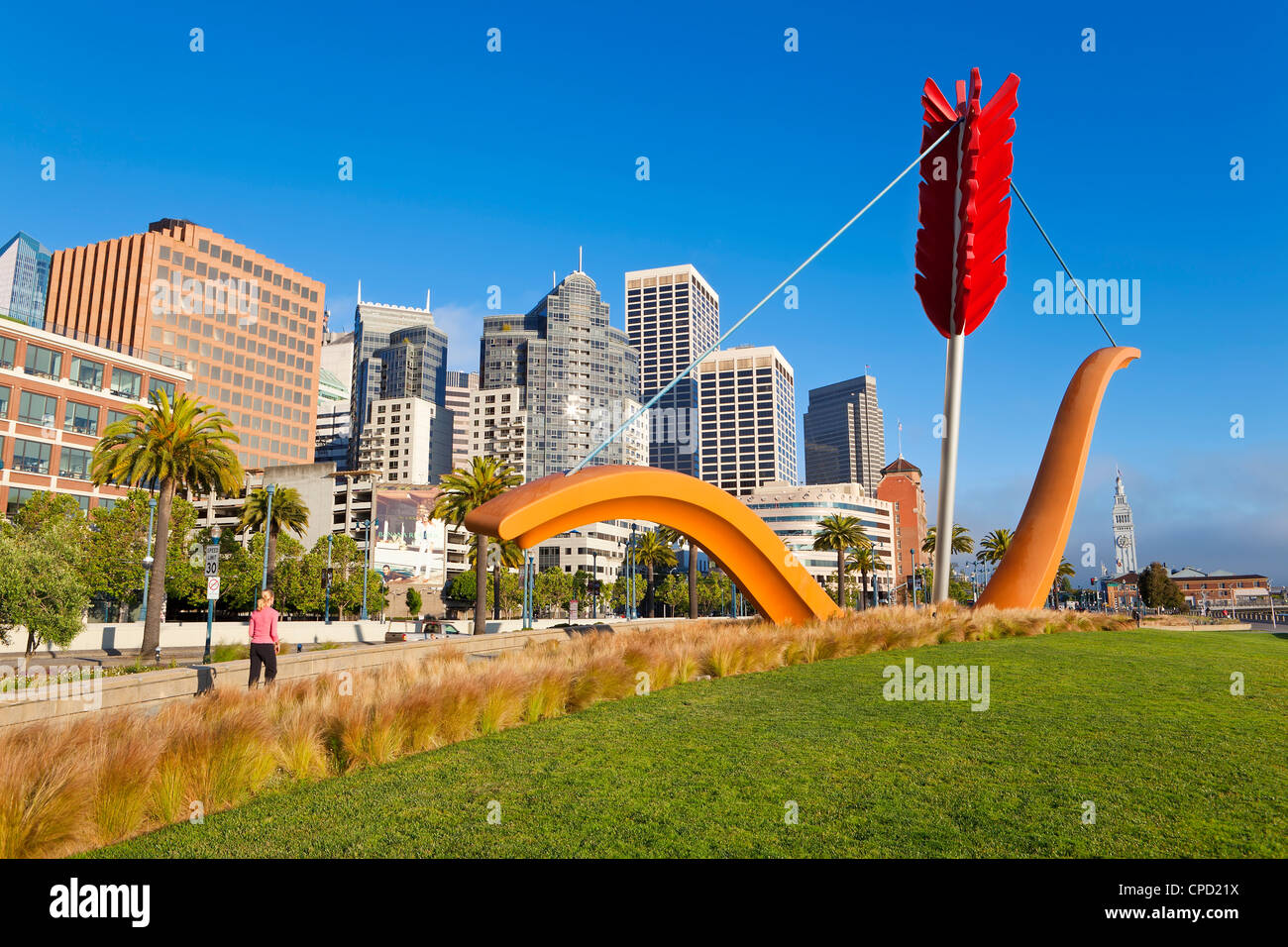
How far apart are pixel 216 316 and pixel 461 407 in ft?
257

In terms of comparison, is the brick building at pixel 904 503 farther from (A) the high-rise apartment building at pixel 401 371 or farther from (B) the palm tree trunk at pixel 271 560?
(B) the palm tree trunk at pixel 271 560

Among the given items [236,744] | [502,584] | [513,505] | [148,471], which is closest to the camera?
[236,744]

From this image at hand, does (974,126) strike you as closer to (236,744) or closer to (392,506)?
(236,744)

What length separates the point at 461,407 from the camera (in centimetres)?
16900

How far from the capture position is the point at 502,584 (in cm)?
7575

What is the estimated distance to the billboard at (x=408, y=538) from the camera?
78.2m

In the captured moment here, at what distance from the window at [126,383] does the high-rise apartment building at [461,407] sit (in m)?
73.5

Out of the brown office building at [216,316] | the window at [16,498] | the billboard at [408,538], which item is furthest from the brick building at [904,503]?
the window at [16,498]

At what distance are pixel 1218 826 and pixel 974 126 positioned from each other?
17.8 meters

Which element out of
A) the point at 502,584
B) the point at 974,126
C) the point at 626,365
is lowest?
the point at 502,584

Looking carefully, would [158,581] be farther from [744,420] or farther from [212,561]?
[744,420]
